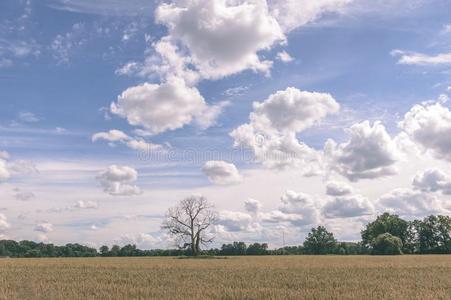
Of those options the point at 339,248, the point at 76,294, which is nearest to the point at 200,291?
the point at 76,294

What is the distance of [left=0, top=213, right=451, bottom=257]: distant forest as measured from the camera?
10885 centimetres

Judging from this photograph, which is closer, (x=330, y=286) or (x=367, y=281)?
(x=330, y=286)

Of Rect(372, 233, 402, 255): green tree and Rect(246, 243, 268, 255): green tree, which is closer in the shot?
Rect(372, 233, 402, 255): green tree

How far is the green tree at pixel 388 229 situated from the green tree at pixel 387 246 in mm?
14103

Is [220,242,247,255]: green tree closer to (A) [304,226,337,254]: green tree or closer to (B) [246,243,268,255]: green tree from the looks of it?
(B) [246,243,268,255]: green tree

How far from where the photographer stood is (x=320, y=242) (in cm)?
12900

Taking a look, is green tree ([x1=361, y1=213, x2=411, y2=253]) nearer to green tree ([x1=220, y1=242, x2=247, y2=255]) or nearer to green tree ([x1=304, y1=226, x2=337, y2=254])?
green tree ([x1=304, y1=226, x2=337, y2=254])

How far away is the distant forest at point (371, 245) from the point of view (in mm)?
108850

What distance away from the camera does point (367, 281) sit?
81.4 ft

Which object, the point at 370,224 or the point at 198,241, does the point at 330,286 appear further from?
the point at 370,224

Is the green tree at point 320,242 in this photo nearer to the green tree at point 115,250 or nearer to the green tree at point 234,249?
the green tree at point 234,249

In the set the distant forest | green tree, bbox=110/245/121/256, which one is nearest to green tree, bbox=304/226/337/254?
the distant forest

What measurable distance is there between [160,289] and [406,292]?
1014 centimetres

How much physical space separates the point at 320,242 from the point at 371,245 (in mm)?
20994
